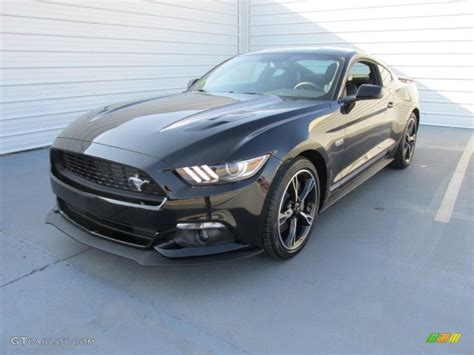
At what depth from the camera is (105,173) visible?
96.5 inches

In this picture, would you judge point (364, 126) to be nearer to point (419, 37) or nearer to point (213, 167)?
point (213, 167)

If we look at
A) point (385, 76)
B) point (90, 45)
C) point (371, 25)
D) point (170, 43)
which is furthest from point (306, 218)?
point (371, 25)

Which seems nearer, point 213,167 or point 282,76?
point 213,167

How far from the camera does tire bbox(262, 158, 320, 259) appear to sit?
255 cm

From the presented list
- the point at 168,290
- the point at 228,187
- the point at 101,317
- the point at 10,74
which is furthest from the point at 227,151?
the point at 10,74

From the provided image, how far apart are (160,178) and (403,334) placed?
61.5 inches

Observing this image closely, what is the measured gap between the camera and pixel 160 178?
7.30 feet

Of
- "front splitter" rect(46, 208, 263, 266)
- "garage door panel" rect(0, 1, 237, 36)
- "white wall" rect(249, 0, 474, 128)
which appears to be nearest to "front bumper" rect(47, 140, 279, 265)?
"front splitter" rect(46, 208, 263, 266)

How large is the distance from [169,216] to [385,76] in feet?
11.0

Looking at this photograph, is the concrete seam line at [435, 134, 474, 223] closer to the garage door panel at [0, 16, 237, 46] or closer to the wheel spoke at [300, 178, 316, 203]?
the wheel spoke at [300, 178, 316, 203]

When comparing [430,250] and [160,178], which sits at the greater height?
[160,178]

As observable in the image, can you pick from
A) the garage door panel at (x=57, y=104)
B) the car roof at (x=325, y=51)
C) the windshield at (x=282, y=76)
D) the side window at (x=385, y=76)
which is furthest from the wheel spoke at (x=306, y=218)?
the garage door panel at (x=57, y=104)

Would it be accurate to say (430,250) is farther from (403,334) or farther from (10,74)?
(10,74)

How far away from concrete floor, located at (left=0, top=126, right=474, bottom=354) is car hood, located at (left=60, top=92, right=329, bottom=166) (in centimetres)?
86
